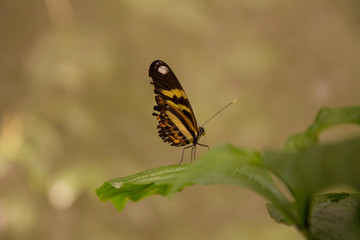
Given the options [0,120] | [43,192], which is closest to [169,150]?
[43,192]

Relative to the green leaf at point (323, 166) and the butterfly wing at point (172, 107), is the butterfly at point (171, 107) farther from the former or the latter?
the green leaf at point (323, 166)

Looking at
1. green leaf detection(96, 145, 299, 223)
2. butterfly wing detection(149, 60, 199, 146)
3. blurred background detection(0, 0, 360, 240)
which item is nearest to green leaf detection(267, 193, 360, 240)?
green leaf detection(96, 145, 299, 223)

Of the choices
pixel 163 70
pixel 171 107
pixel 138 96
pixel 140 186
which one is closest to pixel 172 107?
pixel 171 107

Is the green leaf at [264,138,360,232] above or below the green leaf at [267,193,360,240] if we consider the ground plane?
above

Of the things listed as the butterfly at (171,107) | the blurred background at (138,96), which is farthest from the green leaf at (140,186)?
the blurred background at (138,96)

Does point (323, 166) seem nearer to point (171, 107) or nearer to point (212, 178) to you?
point (212, 178)

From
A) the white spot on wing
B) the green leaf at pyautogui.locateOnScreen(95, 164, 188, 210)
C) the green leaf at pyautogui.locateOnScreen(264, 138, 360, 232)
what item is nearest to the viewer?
the green leaf at pyautogui.locateOnScreen(264, 138, 360, 232)

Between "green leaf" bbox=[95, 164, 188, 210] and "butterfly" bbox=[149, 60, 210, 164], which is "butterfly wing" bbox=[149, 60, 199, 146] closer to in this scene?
"butterfly" bbox=[149, 60, 210, 164]
